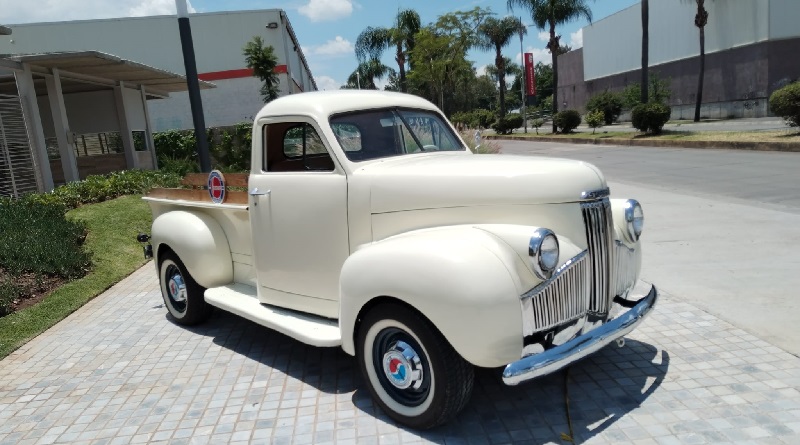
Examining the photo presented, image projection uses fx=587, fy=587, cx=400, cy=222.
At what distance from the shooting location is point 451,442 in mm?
3107

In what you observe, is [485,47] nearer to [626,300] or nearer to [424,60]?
[424,60]

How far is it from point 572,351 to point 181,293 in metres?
3.81

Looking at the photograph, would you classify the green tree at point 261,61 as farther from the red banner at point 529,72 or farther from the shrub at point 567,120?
the red banner at point 529,72

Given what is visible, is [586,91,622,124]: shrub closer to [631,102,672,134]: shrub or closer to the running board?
[631,102,672,134]: shrub

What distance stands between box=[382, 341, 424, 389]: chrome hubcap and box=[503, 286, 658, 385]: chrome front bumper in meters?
0.60

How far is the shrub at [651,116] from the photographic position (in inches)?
928

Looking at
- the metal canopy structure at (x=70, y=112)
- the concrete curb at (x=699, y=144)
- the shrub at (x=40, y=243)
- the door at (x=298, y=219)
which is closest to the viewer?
the door at (x=298, y=219)

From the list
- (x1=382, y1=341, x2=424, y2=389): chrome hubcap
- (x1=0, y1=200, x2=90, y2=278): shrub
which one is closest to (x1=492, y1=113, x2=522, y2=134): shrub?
(x1=0, y1=200, x2=90, y2=278): shrub

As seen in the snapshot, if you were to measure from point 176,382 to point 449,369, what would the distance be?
2245mm

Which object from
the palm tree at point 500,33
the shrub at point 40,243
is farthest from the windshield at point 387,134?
the palm tree at point 500,33

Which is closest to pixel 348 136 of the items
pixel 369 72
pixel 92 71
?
pixel 92 71

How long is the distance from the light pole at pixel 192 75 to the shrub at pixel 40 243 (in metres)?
2.41

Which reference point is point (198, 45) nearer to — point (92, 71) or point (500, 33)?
point (92, 71)

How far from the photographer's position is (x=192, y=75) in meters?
9.73
